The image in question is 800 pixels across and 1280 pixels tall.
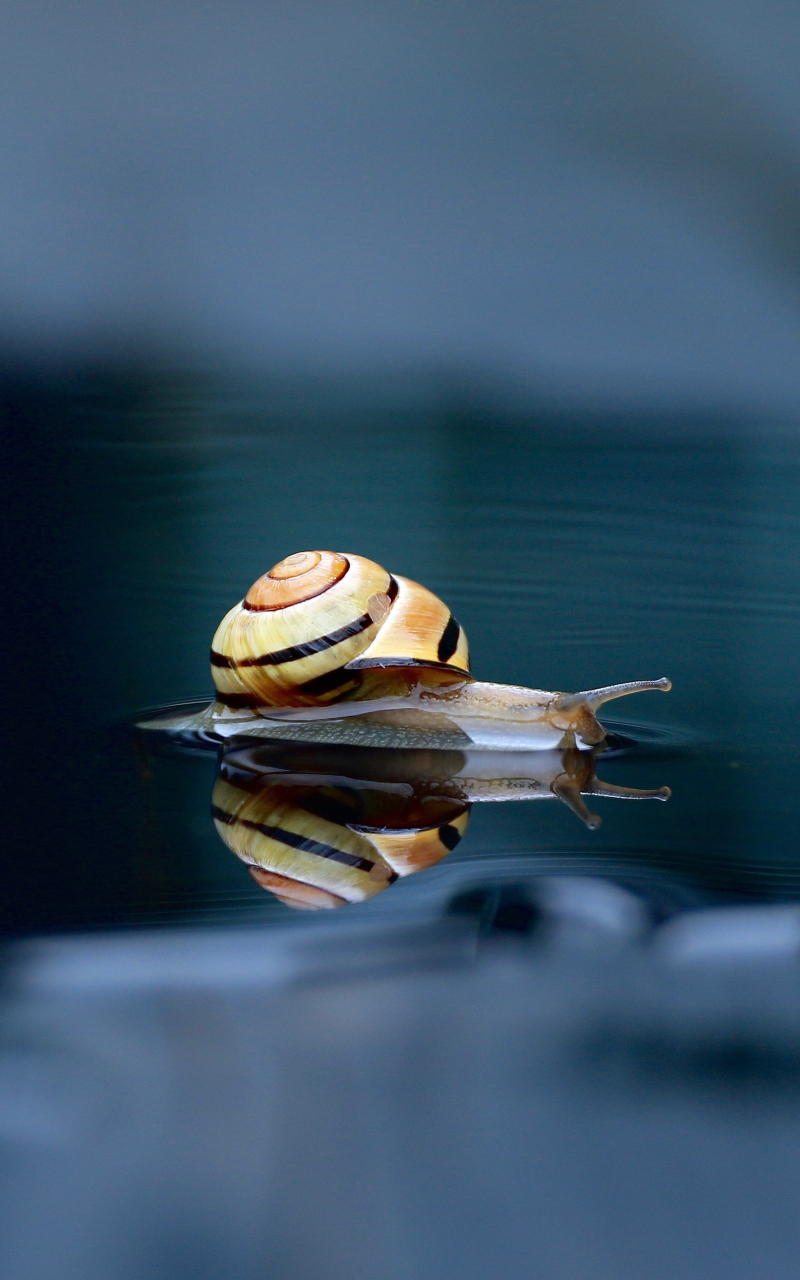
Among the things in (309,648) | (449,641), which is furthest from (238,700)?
(449,641)

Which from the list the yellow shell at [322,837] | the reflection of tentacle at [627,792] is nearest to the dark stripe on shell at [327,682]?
the yellow shell at [322,837]

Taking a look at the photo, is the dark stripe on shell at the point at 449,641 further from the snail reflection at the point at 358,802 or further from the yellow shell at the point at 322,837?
the yellow shell at the point at 322,837

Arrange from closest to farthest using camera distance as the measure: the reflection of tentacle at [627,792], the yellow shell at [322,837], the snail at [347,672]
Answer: the yellow shell at [322,837] → the reflection of tentacle at [627,792] → the snail at [347,672]

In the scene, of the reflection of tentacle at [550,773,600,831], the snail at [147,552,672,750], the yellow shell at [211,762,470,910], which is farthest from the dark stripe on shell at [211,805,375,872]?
the snail at [147,552,672,750]

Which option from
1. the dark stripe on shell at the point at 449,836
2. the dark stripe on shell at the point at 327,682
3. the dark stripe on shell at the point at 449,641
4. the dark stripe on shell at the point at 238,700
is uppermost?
the dark stripe on shell at the point at 449,641

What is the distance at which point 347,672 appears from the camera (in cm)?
95

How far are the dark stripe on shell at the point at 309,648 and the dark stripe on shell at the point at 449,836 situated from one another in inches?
12.8

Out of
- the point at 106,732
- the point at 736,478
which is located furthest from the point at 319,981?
the point at 736,478

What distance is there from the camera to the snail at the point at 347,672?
91 centimetres

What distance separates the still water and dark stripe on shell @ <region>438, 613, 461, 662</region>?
2.1 inches

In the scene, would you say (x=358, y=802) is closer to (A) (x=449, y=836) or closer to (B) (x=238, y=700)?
(A) (x=449, y=836)

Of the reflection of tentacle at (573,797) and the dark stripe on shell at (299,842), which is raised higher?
the dark stripe on shell at (299,842)

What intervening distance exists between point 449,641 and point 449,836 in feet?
1.16

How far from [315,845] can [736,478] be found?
122cm
